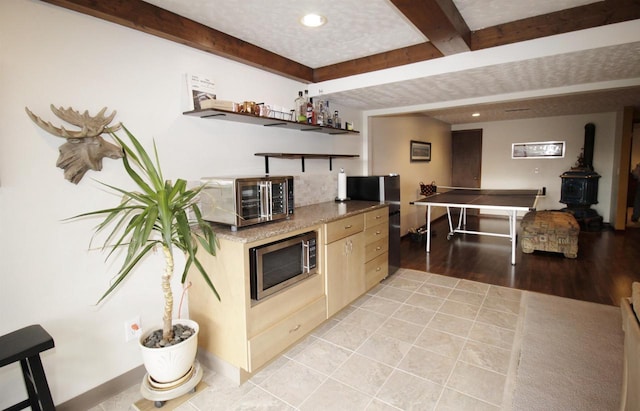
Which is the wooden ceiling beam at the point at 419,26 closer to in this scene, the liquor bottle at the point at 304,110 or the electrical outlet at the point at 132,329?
the liquor bottle at the point at 304,110

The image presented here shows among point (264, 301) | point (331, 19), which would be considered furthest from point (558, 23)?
point (264, 301)

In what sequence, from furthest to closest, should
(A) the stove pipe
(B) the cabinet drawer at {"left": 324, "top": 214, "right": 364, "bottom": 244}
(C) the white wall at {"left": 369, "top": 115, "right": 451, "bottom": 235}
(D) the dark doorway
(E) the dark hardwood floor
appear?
(D) the dark doorway < (A) the stove pipe < (C) the white wall at {"left": 369, "top": 115, "right": 451, "bottom": 235} < (E) the dark hardwood floor < (B) the cabinet drawer at {"left": 324, "top": 214, "right": 364, "bottom": 244}

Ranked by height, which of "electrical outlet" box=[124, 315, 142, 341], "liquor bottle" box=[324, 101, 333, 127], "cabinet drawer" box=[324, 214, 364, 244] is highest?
"liquor bottle" box=[324, 101, 333, 127]

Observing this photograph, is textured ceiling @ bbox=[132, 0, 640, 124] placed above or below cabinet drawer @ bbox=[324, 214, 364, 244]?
above

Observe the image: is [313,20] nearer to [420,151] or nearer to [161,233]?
[161,233]

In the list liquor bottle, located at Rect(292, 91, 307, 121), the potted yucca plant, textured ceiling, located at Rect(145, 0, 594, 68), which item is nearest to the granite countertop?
the potted yucca plant

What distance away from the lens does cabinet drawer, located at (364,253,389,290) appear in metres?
3.14

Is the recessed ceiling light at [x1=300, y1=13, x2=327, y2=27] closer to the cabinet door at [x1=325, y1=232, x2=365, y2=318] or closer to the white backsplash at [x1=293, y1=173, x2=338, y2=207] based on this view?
the white backsplash at [x1=293, y1=173, x2=338, y2=207]

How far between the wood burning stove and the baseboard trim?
7.49 metres

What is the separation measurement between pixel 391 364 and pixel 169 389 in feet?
4.48

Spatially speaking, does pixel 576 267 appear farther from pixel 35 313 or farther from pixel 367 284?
pixel 35 313

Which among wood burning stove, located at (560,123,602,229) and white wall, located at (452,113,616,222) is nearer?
wood burning stove, located at (560,123,602,229)

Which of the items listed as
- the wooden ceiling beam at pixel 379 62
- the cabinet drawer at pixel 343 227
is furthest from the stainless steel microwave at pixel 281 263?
the wooden ceiling beam at pixel 379 62

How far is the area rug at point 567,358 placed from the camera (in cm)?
181
